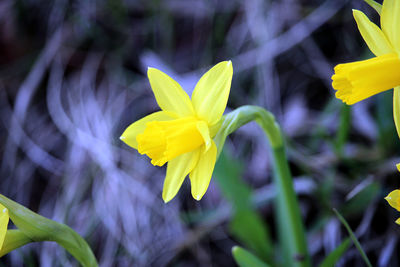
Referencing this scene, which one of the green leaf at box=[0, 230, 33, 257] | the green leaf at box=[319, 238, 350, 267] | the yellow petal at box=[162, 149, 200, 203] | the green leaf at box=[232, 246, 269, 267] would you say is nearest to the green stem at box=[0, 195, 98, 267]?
the green leaf at box=[0, 230, 33, 257]

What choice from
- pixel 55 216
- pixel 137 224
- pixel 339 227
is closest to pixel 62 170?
pixel 55 216

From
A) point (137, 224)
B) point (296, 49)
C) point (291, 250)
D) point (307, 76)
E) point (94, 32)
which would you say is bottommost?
point (137, 224)

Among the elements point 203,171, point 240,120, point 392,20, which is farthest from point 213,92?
point 392,20

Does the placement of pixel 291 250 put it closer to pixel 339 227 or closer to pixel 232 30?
pixel 339 227

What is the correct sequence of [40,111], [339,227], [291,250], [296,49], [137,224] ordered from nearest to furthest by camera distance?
[291,250] → [339,227] → [137,224] → [296,49] → [40,111]

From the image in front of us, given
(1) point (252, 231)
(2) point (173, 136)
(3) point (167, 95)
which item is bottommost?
(1) point (252, 231)

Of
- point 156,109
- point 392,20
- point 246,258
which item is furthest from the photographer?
point 156,109

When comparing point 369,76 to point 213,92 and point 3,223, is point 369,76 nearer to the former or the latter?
point 213,92

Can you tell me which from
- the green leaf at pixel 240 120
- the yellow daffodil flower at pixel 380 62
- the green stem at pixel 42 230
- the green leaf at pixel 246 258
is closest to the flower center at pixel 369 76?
the yellow daffodil flower at pixel 380 62
